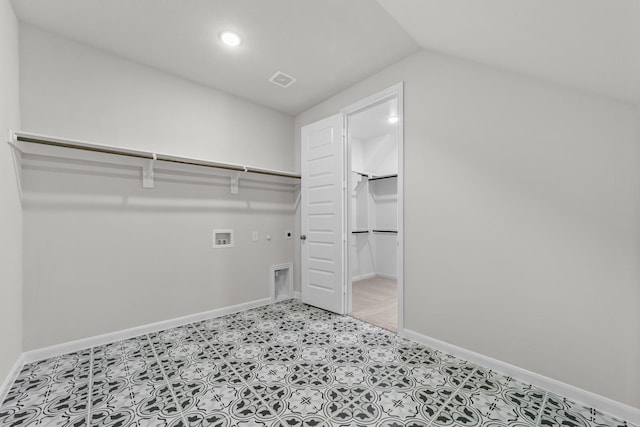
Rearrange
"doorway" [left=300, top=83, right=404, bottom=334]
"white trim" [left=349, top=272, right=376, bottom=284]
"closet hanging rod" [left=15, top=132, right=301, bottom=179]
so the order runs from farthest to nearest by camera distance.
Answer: "white trim" [left=349, top=272, right=376, bottom=284] → "doorway" [left=300, top=83, right=404, bottom=334] → "closet hanging rod" [left=15, top=132, right=301, bottom=179]

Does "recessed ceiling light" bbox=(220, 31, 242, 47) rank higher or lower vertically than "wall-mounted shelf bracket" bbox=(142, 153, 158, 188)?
higher

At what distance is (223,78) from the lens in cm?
296

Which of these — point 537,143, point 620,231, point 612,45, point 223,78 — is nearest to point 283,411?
point 620,231

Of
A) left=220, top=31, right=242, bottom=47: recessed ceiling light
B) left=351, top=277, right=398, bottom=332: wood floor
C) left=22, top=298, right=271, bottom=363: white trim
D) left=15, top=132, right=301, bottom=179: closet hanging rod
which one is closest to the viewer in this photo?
left=15, top=132, right=301, bottom=179: closet hanging rod

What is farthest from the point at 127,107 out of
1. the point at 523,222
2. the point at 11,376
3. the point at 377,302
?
the point at 377,302

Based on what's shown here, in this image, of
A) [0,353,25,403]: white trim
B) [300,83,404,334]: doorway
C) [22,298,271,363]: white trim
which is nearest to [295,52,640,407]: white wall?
[300,83,404,334]: doorway

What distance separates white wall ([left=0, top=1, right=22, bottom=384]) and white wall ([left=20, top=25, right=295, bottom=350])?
4.8 inches

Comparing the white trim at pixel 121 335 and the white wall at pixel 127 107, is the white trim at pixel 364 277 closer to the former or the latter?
the white trim at pixel 121 335

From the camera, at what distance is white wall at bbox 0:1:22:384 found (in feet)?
5.76

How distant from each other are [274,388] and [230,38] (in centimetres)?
275

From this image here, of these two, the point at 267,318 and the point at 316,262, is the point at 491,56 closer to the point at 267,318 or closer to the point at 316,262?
the point at 316,262

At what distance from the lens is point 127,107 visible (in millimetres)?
2602

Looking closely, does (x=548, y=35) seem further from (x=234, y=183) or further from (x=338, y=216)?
(x=234, y=183)

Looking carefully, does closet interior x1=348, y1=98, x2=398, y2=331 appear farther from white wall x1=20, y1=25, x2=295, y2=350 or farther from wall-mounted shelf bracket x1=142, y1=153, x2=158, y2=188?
wall-mounted shelf bracket x1=142, y1=153, x2=158, y2=188
